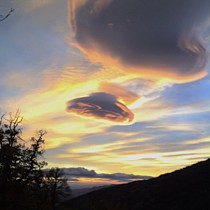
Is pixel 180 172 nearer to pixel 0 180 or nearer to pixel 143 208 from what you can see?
pixel 143 208

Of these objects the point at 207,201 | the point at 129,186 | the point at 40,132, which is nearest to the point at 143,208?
the point at 207,201

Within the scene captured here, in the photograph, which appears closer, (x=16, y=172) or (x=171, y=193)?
(x=16, y=172)

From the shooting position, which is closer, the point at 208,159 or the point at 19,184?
the point at 19,184

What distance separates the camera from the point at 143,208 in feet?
368

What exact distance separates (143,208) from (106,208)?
202 feet

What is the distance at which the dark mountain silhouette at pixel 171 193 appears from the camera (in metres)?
111

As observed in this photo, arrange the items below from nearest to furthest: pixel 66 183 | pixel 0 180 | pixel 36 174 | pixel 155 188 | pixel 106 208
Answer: pixel 0 180, pixel 36 174, pixel 106 208, pixel 66 183, pixel 155 188

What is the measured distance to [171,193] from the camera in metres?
125

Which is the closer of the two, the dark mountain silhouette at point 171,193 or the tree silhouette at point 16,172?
the tree silhouette at point 16,172

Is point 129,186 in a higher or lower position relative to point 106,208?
higher

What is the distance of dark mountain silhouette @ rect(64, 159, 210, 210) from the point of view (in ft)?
363

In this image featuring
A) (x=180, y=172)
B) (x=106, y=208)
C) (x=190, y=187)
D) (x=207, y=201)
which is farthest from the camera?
(x=180, y=172)

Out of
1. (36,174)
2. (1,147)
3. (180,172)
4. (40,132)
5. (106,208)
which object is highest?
(180,172)

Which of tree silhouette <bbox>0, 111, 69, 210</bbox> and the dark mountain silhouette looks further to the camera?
the dark mountain silhouette
